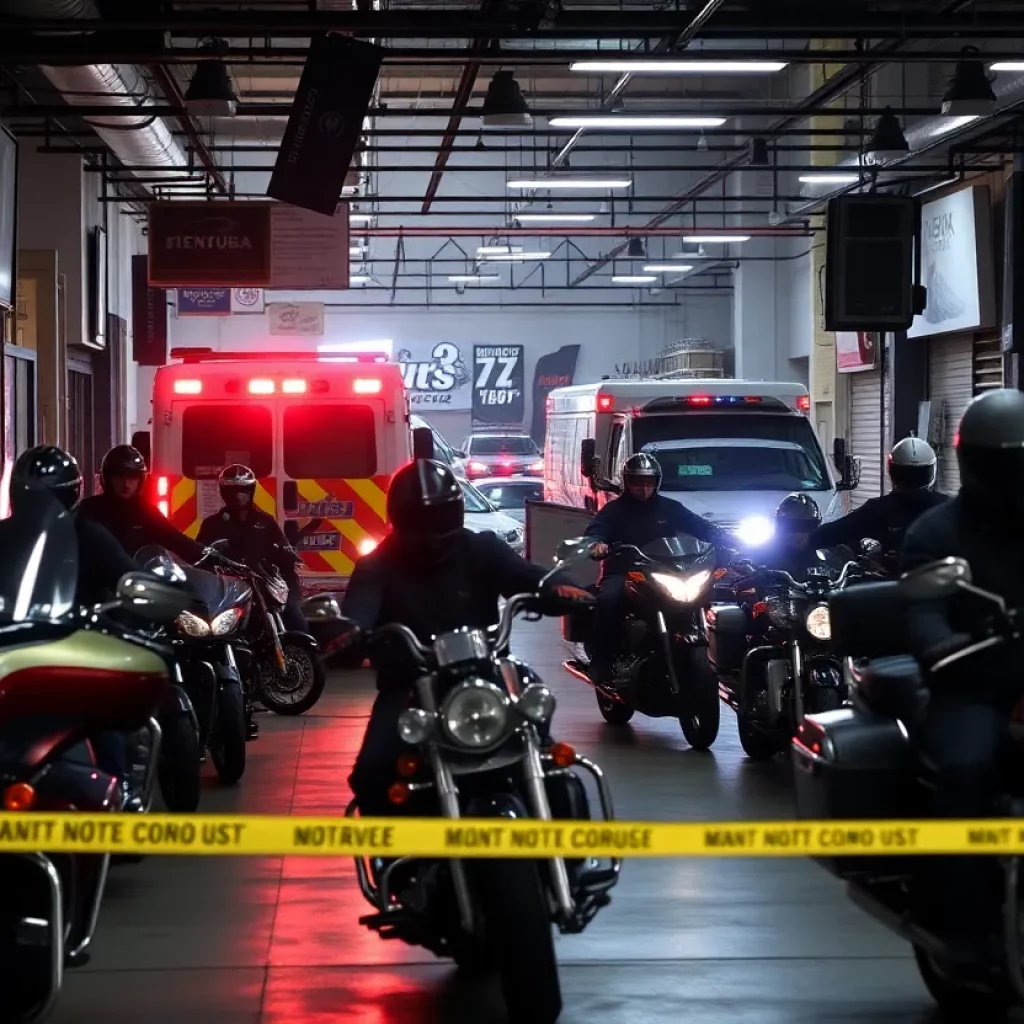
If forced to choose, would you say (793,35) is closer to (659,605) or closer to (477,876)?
(659,605)

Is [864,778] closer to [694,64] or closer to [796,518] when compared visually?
[796,518]

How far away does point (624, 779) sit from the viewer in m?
9.95

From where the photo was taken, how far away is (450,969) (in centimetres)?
609

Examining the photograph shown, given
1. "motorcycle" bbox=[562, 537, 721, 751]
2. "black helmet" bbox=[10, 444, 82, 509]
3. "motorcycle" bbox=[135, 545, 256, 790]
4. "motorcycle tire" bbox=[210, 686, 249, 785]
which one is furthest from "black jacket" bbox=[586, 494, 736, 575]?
"black helmet" bbox=[10, 444, 82, 509]

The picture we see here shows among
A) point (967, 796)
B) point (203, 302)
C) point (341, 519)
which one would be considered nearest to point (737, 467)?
point (341, 519)

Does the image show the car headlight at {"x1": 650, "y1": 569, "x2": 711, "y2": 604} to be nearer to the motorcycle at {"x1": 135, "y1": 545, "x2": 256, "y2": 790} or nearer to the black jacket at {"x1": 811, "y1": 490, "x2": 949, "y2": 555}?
the black jacket at {"x1": 811, "y1": 490, "x2": 949, "y2": 555}

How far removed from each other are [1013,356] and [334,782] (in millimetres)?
16574

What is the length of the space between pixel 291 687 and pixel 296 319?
105 feet

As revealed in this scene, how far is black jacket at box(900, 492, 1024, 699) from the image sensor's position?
16.0ft

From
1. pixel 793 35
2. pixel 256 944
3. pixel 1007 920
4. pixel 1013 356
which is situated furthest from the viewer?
pixel 1013 356

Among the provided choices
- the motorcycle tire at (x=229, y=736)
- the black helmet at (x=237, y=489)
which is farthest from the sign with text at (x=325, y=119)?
the motorcycle tire at (x=229, y=736)

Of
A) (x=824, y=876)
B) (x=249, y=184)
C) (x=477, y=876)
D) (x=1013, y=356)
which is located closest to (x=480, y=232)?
(x=249, y=184)

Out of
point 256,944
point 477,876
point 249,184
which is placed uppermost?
point 249,184

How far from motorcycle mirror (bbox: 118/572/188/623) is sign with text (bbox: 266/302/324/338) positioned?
126 feet
